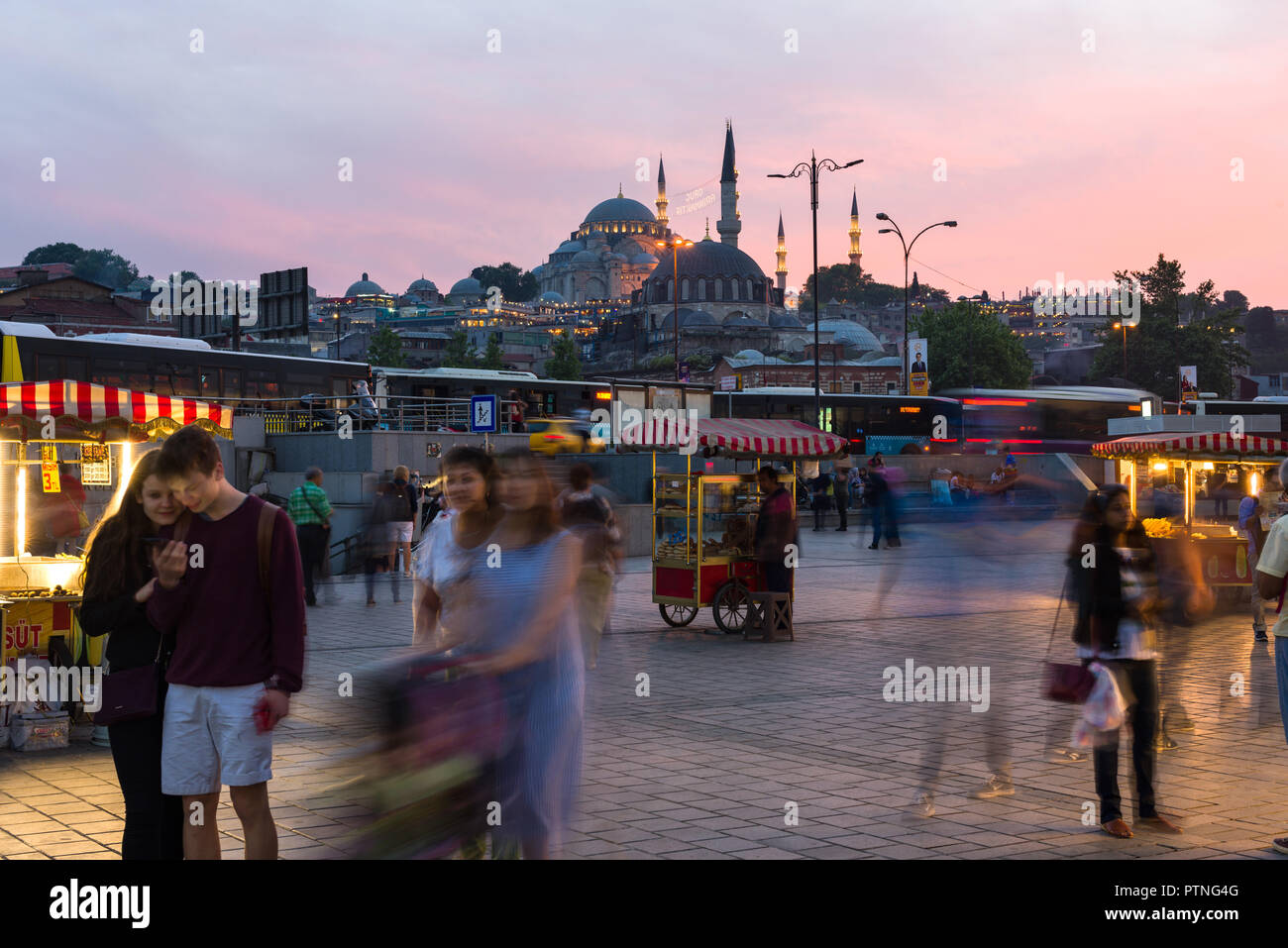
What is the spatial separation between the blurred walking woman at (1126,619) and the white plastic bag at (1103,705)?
72 millimetres

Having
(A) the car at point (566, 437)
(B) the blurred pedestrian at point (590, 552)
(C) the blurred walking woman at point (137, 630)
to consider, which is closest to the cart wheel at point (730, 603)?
(B) the blurred pedestrian at point (590, 552)

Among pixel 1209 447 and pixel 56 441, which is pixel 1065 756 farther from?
pixel 1209 447

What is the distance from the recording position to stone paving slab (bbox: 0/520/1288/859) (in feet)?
18.3

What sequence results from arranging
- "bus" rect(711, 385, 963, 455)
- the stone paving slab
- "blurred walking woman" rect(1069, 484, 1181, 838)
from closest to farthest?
the stone paving slab < "blurred walking woman" rect(1069, 484, 1181, 838) < "bus" rect(711, 385, 963, 455)

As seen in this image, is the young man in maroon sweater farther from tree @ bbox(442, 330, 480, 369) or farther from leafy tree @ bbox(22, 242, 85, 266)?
leafy tree @ bbox(22, 242, 85, 266)

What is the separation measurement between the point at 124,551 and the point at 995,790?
4380mm

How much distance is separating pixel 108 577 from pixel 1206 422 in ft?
81.9

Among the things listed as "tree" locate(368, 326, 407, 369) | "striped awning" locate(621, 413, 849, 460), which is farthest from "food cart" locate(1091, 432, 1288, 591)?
"tree" locate(368, 326, 407, 369)

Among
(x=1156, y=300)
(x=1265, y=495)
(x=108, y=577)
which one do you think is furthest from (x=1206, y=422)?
(x=1156, y=300)

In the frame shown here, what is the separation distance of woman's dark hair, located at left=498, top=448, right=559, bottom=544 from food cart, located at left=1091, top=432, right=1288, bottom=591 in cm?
1175

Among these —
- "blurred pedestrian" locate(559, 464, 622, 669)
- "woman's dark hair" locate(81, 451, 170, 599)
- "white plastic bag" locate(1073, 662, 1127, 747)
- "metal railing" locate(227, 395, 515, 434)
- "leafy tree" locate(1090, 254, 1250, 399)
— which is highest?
"leafy tree" locate(1090, 254, 1250, 399)

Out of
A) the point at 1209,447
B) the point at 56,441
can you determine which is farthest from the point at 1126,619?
the point at 1209,447
